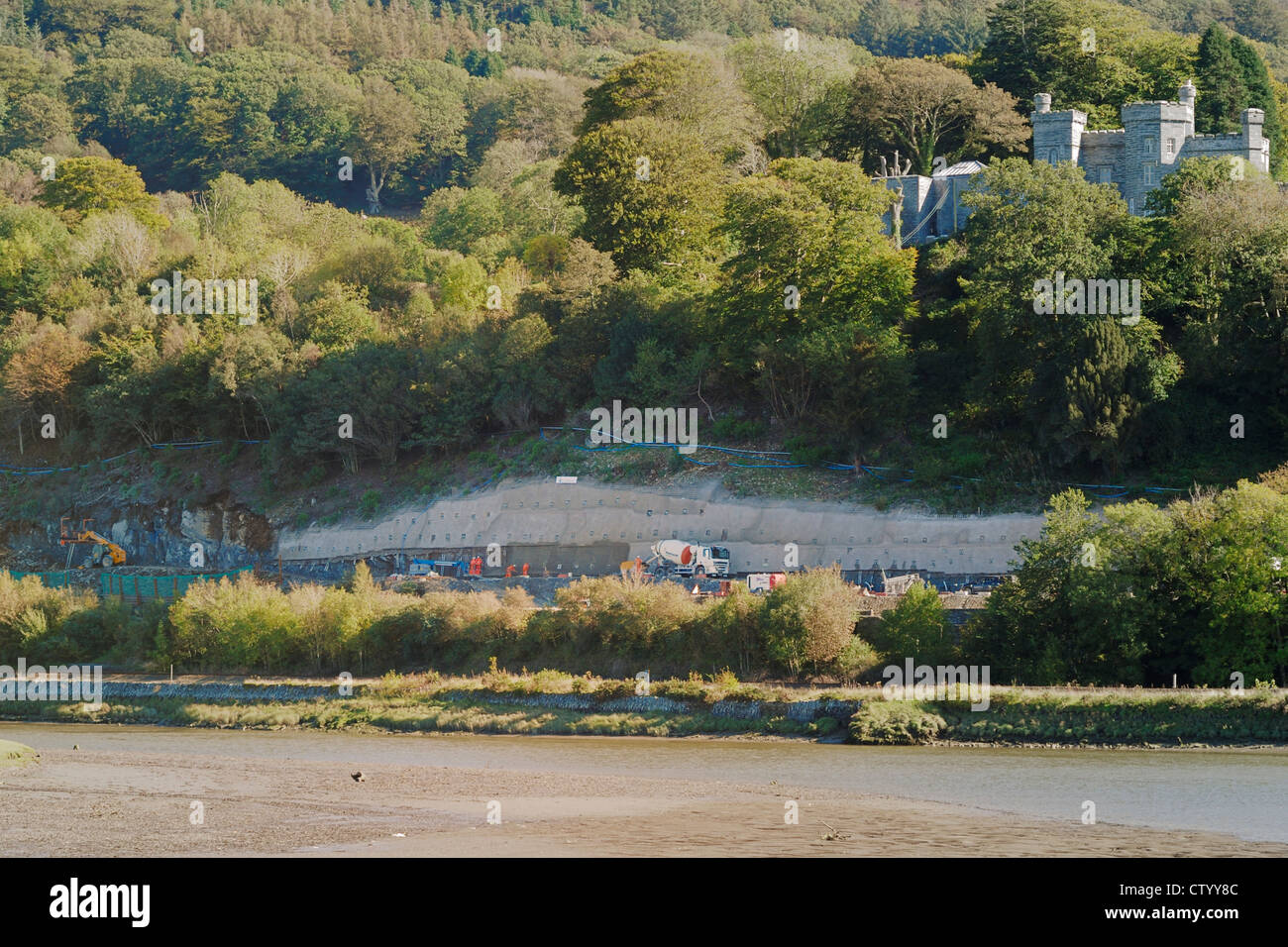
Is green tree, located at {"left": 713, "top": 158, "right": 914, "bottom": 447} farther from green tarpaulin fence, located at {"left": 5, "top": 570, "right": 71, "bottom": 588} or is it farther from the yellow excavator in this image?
the yellow excavator

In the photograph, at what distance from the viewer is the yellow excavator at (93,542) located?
66375 mm

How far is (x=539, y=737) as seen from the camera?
4016cm

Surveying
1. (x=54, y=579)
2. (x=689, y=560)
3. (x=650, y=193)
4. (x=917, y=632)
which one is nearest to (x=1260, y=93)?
(x=650, y=193)

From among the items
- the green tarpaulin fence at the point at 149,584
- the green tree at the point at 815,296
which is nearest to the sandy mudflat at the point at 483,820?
the green tarpaulin fence at the point at 149,584

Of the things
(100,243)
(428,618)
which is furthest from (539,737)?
(100,243)

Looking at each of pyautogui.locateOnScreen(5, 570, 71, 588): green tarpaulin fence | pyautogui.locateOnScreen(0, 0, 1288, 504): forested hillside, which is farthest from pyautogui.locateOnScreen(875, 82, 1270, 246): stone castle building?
pyautogui.locateOnScreen(5, 570, 71, 588): green tarpaulin fence

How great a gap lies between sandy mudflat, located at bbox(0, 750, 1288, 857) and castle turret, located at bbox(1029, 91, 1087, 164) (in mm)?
37000

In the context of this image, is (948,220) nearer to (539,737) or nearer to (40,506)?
(539,737)

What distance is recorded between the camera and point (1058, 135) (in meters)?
61.5

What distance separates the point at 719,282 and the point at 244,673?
24.0 metres

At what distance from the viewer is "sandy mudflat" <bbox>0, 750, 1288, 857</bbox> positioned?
26016mm

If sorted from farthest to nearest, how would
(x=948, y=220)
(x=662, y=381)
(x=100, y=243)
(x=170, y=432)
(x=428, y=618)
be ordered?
(x=100, y=243) → (x=170, y=432) → (x=948, y=220) → (x=662, y=381) → (x=428, y=618)

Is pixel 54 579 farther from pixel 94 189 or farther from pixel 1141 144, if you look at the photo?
pixel 1141 144

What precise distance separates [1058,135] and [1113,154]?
2.28 metres
